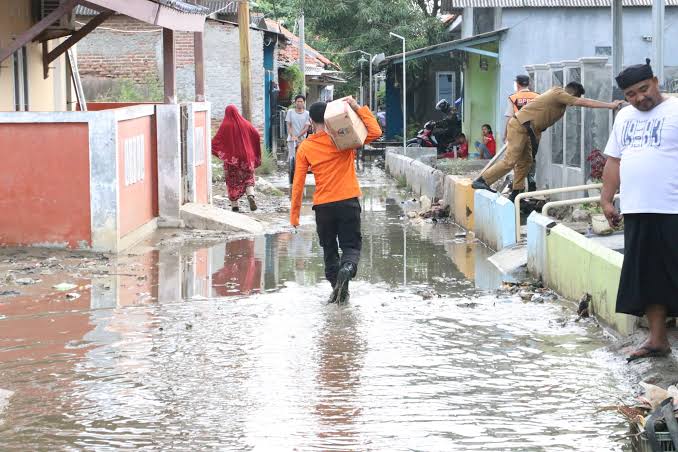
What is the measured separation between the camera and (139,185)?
45.2ft

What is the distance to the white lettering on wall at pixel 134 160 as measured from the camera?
1294cm

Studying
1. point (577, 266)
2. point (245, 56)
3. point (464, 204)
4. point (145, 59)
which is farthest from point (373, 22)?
point (577, 266)

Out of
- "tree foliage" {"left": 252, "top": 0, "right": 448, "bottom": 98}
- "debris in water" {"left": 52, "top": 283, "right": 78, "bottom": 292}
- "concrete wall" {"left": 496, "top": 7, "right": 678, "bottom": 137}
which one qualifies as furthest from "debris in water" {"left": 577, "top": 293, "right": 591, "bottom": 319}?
"tree foliage" {"left": 252, "top": 0, "right": 448, "bottom": 98}

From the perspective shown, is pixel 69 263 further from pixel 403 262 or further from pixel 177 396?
pixel 177 396

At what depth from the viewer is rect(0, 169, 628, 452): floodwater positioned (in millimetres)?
5551

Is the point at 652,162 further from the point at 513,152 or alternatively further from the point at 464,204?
the point at 464,204

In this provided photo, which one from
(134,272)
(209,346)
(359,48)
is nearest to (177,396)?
(209,346)

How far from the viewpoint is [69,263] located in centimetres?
1138

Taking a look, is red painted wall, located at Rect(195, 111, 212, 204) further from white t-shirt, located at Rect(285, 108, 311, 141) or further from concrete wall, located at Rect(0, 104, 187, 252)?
concrete wall, located at Rect(0, 104, 187, 252)

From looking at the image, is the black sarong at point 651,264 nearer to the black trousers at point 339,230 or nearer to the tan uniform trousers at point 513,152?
the black trousers at point 339,230

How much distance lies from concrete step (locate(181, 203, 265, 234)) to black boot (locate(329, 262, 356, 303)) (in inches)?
220

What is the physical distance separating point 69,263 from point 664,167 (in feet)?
22.4

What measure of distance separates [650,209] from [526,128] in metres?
7.63

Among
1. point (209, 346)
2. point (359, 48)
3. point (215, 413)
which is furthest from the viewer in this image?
point (359, 48)
